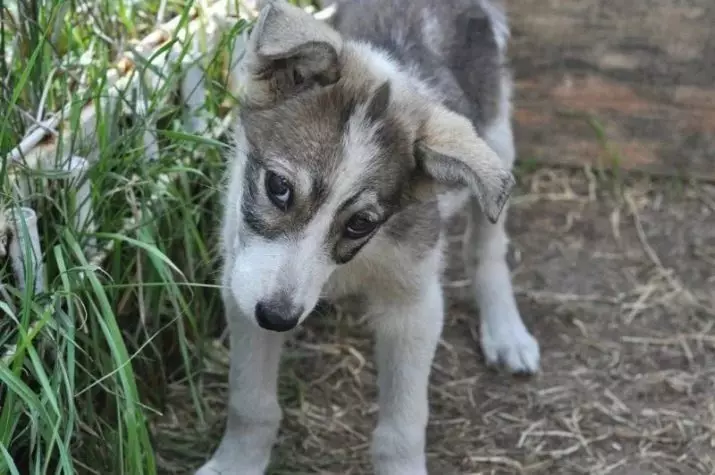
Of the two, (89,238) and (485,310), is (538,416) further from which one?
(89,238)

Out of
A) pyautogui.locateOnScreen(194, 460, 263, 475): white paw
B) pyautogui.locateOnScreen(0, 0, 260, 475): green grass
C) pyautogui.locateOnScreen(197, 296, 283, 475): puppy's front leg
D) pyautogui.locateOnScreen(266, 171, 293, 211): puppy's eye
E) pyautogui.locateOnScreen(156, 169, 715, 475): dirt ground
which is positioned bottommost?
pyautogui.locateOnScreen(156, 169, 715, 475): dirt ground

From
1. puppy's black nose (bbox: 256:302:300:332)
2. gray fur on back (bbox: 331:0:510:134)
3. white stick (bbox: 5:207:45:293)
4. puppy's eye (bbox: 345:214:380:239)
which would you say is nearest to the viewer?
puppy's black nose (bbox: 256:302:300:332)

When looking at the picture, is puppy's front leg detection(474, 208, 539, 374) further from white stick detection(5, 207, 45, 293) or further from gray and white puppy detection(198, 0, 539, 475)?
white stick detection(5, 207, 45, 293)

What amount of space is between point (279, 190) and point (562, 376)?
1.90m

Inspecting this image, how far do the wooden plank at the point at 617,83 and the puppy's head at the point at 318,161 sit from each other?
2.43 metres

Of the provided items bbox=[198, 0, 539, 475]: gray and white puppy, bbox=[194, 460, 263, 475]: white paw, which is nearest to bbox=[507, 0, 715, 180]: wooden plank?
bbox=[198, 0, 539, 475]: gray and white puppy

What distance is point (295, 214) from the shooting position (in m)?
2.75

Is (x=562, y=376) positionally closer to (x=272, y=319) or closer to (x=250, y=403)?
(x=250, y=403)

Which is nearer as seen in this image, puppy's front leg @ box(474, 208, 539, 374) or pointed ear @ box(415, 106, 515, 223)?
pointed ear @ box(415, 106, 515, 223)

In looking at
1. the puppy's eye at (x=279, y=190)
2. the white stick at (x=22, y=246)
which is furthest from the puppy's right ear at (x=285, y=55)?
the white stick at (x=22, y=246)

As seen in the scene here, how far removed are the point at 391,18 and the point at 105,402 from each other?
5.45 feet

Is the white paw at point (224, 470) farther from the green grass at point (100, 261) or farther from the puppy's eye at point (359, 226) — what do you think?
the puppy's eye at point (359, 226)

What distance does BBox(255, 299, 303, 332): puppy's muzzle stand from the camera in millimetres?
2693

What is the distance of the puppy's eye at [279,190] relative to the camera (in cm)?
277
